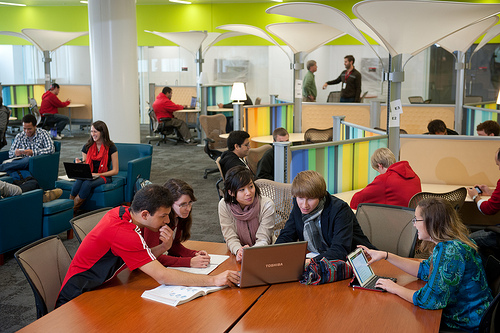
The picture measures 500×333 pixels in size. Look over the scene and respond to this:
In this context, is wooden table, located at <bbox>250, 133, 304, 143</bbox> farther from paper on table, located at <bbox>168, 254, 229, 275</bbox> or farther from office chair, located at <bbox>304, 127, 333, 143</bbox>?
paper on table, located at <bbox>168, 254, 229, 275</bbox>

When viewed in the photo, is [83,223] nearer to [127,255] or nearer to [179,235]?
[179,235]

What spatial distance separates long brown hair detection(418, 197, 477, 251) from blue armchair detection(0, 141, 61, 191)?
227 inches

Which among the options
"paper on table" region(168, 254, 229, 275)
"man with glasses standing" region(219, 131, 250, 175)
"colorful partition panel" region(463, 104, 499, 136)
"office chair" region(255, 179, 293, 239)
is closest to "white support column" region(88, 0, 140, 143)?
"man with glasses standing" region(219, 131, 250, 175)

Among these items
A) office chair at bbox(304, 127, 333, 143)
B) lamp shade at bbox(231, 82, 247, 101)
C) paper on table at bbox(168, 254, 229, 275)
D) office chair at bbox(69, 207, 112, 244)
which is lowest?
paper on table at bbox(168, 254, 229, 275)

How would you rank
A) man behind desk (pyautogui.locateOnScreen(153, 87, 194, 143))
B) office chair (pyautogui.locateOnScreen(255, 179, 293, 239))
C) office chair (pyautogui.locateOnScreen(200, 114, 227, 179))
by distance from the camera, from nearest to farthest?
office chair (pyautogui.locateOnScreen(255, 179, 293, 239))
office chair (pyautogui.locateOnScreen(200, 114, 227, 179))
man behind desk (pyautogui.locateOnScreen(153, 87, 194, 143))

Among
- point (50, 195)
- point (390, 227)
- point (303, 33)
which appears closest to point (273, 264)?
point (390, 227)

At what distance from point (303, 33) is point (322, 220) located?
710 cm

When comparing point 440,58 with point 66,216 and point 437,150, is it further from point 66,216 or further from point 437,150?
point 66,216

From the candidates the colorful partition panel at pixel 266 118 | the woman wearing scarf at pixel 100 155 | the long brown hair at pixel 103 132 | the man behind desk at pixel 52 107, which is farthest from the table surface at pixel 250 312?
the man behind desk at pixel 52 107

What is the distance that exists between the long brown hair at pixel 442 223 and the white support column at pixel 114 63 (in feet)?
22.8

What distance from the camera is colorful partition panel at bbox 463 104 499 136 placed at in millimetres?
8109

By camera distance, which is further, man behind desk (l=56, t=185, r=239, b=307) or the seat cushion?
the seat cushion

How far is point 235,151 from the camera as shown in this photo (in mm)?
6066

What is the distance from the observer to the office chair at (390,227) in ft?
11.8
